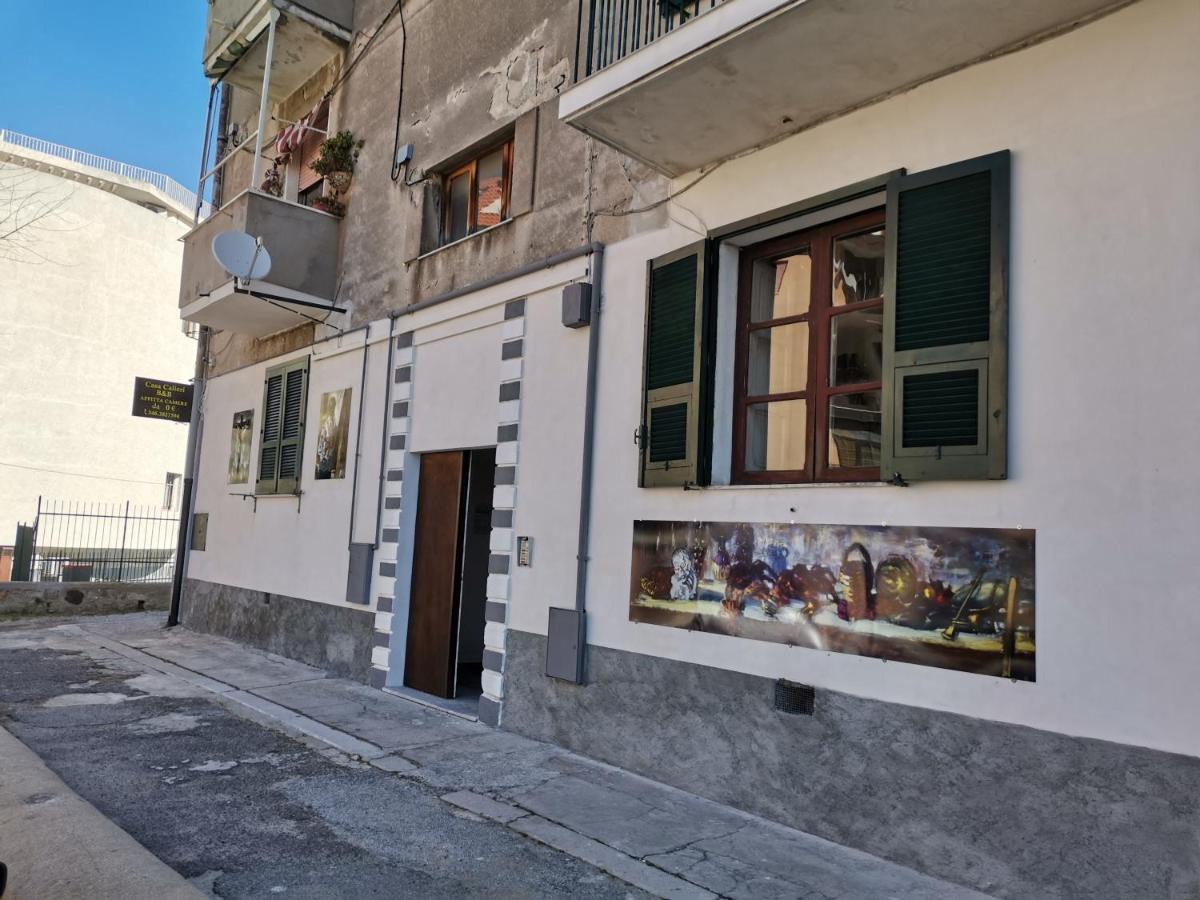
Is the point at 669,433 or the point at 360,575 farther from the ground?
the point at 669,433

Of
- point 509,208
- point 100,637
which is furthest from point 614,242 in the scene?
point 100,637

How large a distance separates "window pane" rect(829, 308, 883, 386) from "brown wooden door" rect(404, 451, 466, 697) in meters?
4.19

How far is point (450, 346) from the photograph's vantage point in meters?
8.73

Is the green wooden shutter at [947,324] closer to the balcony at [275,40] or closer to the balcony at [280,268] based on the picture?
the balcony at [280,268]

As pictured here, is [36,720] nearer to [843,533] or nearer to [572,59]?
[843,533]

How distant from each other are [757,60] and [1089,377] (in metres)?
2.50

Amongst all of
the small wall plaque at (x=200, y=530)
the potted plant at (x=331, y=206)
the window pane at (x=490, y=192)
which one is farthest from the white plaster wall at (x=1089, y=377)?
the small wall plaque at (x=200, y=530)

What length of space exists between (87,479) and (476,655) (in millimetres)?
26989

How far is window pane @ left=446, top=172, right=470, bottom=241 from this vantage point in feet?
30.0

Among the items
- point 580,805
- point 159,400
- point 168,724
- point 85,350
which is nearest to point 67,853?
point 580,805

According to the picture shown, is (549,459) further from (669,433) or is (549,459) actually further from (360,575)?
(360,575)

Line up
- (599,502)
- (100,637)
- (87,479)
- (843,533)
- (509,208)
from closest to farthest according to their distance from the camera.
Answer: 1. (843,533)
2. (599,502)
3. (509,208)
4. (100,637)
5. (87,479)

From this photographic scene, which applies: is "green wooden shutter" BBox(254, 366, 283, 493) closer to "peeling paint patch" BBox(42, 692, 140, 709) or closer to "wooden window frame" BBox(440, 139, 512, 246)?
"peeling paint patch" BBox(42, 692, 140, 709)

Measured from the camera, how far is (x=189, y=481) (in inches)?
549
